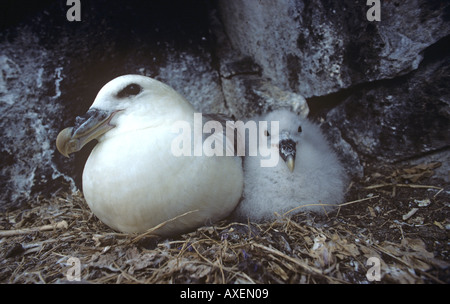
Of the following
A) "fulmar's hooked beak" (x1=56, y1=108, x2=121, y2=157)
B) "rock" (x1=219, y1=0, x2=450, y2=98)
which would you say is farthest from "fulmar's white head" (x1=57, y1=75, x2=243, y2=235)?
"rock" (x1=219, y1=0, x2=450, y2=98)

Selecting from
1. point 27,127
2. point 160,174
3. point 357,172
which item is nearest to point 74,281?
point 160,174

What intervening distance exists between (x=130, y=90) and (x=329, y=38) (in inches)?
61.0

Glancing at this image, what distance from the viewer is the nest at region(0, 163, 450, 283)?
1.29 metres

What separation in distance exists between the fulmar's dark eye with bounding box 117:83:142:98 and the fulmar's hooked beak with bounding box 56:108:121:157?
5.3 inches

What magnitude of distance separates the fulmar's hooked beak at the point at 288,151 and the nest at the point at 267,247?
0.34 meters

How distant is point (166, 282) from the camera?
126 cm

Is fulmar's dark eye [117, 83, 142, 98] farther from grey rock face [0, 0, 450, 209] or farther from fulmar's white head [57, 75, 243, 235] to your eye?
grey rock face [0, 0, 450, 209]

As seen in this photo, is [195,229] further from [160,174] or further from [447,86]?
[447,86]

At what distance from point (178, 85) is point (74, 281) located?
187 cm

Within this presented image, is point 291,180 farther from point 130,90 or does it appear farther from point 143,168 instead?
point 130,90

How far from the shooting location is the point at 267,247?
1.45 meters

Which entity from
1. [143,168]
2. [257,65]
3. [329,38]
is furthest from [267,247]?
[257,65]

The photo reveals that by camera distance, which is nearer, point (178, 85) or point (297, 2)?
point (297, 2)

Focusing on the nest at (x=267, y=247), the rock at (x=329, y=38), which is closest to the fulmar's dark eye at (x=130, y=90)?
the nest at (x=267, y=247)
